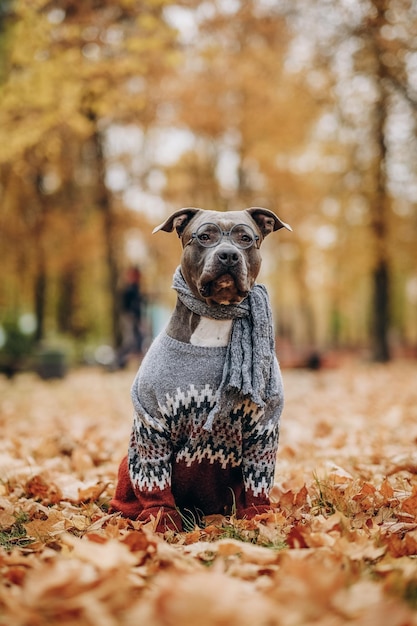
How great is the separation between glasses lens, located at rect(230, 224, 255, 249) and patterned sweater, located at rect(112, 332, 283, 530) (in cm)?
48

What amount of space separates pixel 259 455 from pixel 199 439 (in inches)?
11.6

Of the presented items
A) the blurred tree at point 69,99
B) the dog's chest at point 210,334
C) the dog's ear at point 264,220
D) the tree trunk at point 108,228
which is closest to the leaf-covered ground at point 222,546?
the dog's chest at point 210,334

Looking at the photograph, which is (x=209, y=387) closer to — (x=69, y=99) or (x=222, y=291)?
(x=222, y=291)

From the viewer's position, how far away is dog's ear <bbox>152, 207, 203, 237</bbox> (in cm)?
307

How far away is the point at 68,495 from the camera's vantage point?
358cm

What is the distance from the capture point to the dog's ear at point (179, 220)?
3.07m

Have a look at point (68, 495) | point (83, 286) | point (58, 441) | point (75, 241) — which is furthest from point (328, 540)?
point (83, 286)

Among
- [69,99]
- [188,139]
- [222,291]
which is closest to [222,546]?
[222,291]

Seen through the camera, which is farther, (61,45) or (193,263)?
(61,45)

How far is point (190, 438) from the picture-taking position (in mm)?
2938

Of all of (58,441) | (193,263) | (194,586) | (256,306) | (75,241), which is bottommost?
(58,441)

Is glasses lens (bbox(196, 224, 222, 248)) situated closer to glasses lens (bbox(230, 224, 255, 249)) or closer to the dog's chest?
glasses lens (bbox(230, 224, 255, 249))

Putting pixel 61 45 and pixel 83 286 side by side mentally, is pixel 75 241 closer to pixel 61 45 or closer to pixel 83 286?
pixel 83 286

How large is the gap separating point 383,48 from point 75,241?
9.69 meters
